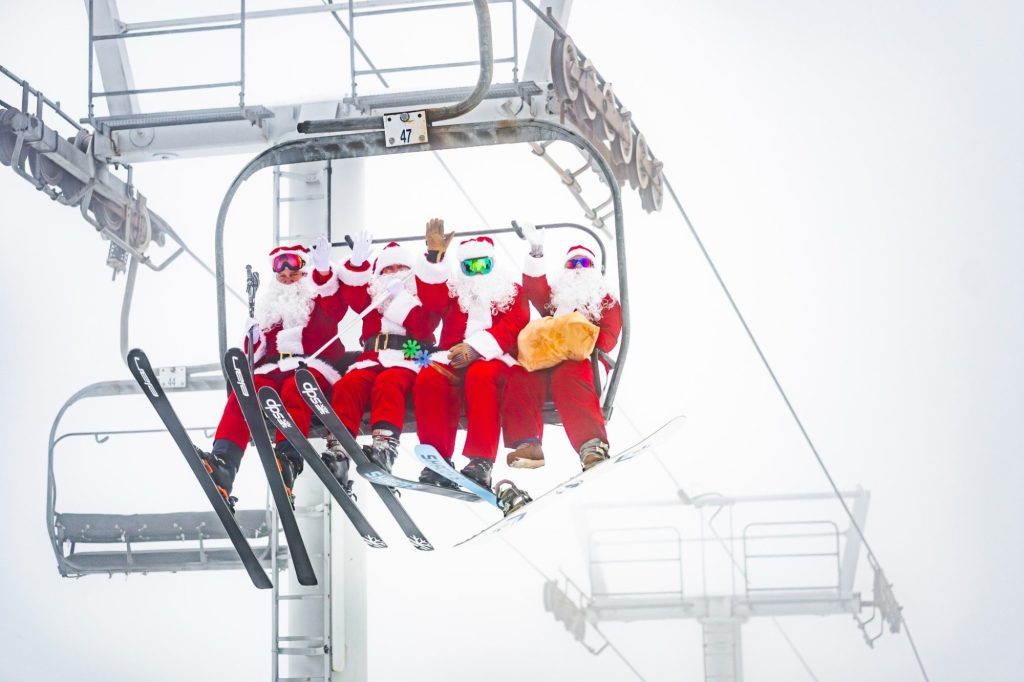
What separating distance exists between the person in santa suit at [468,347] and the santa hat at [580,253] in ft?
0.66

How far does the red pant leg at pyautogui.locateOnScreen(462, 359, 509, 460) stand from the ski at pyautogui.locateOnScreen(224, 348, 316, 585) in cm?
57

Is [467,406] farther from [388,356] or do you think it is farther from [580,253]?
[580,253]

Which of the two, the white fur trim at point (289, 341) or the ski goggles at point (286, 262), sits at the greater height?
the ski goggles at point (286, 262)

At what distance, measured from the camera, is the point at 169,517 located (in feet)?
21.2

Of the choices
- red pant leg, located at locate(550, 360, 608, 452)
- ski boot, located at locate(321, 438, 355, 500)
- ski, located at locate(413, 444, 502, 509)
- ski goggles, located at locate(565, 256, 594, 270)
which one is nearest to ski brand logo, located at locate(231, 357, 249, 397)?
ski boot, located at locate(321, 438, 355, 500)

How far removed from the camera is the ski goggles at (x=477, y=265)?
13.1 feet

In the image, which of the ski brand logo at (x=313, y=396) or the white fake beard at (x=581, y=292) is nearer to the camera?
the ski brand logo at (x=313, y=396)

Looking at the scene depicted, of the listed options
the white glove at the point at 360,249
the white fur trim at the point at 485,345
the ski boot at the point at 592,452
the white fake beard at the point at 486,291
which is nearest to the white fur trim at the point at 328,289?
the white glove at the point at 360,249

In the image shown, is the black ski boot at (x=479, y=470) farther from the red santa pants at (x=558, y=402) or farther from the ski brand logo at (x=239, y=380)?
the ski brand logo at (x=239, y=380)

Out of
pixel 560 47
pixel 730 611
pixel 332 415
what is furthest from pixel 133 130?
pixel 730 611

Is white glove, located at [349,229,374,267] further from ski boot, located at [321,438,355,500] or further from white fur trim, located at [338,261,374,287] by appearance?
ski boot, located at [321,438,355,500]

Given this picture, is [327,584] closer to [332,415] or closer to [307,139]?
[332,415]

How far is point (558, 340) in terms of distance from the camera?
12.3 feet

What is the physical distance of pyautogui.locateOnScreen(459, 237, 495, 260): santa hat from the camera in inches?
159
